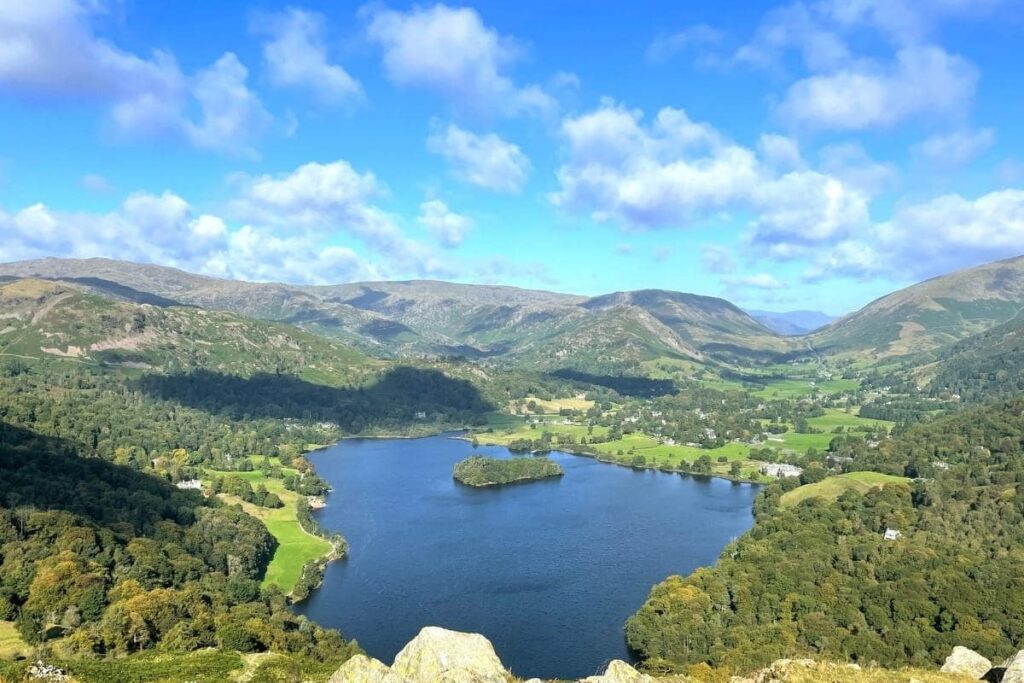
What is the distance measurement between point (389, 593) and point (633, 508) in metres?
81.6

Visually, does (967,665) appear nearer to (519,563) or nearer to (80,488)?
(519,563)

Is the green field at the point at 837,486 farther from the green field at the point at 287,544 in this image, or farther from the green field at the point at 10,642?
the green field at the point at 10,642

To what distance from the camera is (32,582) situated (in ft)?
279

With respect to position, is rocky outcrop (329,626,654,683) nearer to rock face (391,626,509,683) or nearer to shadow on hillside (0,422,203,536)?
rock face (391,626,509,683)

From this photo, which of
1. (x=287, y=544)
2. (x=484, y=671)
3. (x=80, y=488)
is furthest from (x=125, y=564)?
(x=484, y=671)

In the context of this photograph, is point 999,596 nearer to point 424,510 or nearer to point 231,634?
point 231,634

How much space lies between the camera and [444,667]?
→ 25484 mm

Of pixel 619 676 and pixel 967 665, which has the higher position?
pixel 619 676

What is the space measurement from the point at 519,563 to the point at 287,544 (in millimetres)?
51409

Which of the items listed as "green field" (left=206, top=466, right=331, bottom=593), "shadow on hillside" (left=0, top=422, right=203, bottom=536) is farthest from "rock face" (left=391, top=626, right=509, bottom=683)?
"shadow on hillside" (left=0, top=422, right=203, bottom=536)

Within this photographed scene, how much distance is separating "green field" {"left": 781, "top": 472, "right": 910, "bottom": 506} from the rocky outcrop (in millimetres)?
147743

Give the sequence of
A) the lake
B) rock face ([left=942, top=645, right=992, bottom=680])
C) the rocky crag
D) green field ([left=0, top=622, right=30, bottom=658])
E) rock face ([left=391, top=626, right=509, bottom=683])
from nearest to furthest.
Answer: rock face ([left=391, top=626, right=509, bottom=683])
the rocky crag
rock face ([left=942, top=645, right=992, bottom=680])
green field ([left=0, top=622, right=30, bottom=658])
the lake

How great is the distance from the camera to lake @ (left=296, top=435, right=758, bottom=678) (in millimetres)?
101688

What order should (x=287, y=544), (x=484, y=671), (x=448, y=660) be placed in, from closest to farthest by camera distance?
(x=484, y=671)
(x=448, y=660)
(x=287, y=544)
